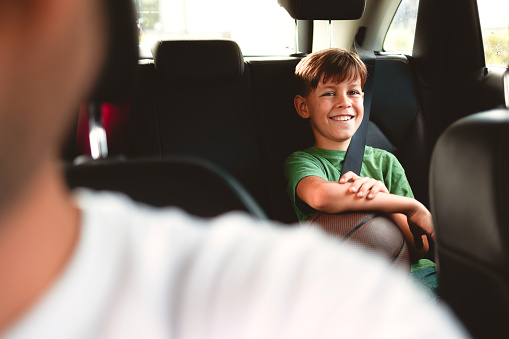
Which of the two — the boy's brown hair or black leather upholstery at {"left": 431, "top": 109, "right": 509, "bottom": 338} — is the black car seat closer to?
black leather upholstery at {"left": 431, "top": 109, "right": 509, "bottom": 338}

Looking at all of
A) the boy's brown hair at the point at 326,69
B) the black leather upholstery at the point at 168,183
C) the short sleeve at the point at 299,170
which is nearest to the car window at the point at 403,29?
the boy's brown hair at the point at 326,69

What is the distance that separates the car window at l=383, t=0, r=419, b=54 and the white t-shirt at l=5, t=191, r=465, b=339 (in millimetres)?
2275

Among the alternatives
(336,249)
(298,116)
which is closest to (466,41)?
(298,116)

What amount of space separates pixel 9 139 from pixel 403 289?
258mm

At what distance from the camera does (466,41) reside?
2.21 meters

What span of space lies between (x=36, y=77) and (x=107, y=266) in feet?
0.52

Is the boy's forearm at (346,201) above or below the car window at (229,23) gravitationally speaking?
below

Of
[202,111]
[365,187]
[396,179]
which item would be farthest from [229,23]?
[365,187]

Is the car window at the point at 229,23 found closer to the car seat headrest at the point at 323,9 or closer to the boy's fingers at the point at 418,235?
the car seat headrest at the point at 323,9

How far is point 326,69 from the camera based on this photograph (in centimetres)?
187

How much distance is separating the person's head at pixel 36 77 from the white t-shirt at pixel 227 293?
0.09 m

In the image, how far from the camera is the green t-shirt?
5.78ft

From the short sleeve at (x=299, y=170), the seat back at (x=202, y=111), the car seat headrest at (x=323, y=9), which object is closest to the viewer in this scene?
the short sleeve at (x=299, y=170)

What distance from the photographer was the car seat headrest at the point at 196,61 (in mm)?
1805
